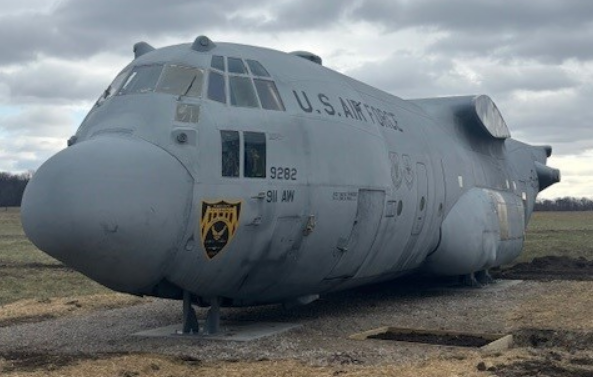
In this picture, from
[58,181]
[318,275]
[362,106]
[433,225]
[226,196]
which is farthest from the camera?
[433,225]

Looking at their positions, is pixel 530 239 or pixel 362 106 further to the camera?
pixel 530 239

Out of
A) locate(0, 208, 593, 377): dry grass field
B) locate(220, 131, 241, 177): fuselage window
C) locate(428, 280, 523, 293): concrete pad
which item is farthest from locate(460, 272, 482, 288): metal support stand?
locate(220, 131, 241, 177): fuselage window

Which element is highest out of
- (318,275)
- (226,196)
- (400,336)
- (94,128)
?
(94,128)

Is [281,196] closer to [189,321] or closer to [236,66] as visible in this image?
[236,66]

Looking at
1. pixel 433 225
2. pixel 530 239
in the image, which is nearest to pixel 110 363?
pixel 433 225

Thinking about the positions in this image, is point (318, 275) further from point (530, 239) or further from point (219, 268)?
point (530, 239)

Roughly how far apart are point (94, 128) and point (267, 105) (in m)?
2.58

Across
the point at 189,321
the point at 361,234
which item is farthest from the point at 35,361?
the point at 361,234

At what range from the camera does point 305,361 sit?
9766 millimetres

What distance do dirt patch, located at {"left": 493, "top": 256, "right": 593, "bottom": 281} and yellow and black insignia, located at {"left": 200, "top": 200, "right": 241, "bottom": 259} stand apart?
12955mm

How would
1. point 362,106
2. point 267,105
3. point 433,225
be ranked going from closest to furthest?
point 267,105 → point 362,106 → point 433,225

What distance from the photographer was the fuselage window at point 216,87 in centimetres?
1114

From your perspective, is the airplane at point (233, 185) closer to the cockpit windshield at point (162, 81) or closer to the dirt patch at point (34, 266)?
the cockpit windshield at point (162, 81)

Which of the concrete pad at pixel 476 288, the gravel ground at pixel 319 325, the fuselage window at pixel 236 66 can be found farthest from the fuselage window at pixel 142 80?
the concrete pad at pixel 476 288
